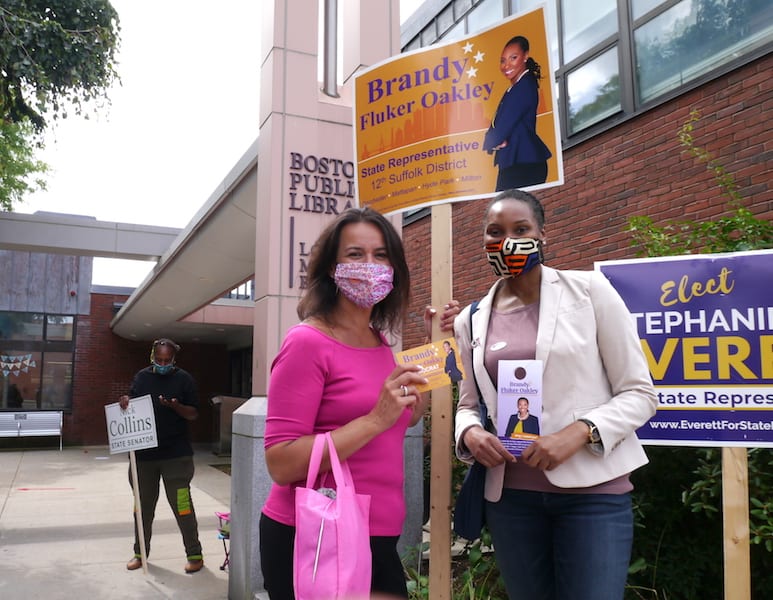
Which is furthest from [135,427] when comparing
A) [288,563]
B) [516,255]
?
[516,255]

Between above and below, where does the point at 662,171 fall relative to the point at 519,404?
above

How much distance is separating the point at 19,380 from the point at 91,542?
567 inches

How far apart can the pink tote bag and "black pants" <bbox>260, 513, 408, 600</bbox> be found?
0.11 m

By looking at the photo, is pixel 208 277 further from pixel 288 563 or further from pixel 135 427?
pixel 288 563

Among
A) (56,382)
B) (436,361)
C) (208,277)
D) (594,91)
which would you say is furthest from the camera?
(56,382)

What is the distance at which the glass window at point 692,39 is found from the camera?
6062 millimetres

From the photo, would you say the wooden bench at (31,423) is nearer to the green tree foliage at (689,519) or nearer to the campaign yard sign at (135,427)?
the campaign yard sign at (135,427)

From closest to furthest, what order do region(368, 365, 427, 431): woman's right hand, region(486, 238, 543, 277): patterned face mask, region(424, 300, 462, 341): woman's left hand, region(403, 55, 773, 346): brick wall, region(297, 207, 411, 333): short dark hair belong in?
region(368, 365, 427, 431): woman's right hand
region(297, 207, 411, 333): short dark hair
region(486, 238, 543, 277): patterned face mask
region(424, 300, 462, 341): woman's left hand
region(403, 55, 773, 346): brick wall

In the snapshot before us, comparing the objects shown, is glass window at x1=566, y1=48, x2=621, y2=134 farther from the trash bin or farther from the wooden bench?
the wooden bench

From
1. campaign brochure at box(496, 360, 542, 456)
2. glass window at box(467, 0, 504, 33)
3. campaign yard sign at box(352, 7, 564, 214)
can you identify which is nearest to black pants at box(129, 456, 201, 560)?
campaign yard sign at box(352, 7, 564, 214)

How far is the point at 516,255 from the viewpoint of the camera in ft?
6.72

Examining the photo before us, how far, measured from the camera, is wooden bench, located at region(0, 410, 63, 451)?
17.9m

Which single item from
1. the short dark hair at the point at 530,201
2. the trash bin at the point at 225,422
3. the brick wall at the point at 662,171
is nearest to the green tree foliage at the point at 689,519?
the short dark hair at the point at 530,201

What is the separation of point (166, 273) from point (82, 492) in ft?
12.5
